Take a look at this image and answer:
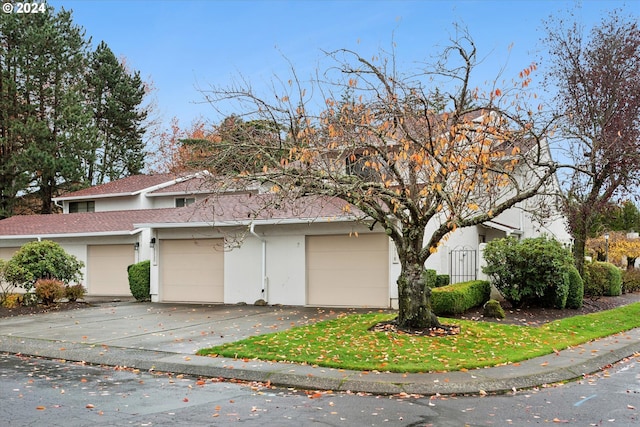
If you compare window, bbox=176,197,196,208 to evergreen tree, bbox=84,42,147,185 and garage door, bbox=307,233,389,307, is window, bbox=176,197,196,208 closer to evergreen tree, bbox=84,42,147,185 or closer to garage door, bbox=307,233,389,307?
garage door, bbox=307,233,389,307

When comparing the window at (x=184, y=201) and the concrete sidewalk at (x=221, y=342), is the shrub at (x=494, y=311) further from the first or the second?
the window at (x=184, y=201)

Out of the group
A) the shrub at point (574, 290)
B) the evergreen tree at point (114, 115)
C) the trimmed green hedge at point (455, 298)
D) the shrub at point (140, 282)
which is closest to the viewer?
the trimmed green hedge at point (455, 298)

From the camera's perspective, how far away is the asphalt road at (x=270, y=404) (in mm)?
6379

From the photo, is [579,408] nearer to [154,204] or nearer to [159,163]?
[154,204]

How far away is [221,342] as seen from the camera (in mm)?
11367

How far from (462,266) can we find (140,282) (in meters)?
11.3

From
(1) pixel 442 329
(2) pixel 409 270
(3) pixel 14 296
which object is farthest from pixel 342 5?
(3) pixel 14 296

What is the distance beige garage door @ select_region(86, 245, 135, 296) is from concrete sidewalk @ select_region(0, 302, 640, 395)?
637 centimetres

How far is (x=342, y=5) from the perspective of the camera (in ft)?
44.0

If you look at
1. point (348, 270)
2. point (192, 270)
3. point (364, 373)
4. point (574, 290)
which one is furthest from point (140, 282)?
point (364, 373)

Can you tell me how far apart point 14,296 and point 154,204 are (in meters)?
12.1

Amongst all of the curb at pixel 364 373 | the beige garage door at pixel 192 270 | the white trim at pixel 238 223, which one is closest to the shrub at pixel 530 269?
the white trim at pixel 238 223

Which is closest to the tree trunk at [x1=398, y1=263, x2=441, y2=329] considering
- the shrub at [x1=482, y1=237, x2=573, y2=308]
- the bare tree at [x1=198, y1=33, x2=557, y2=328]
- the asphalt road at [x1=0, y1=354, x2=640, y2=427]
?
the bare tree at [x1=198, y1=33, x2=557, y2=328]

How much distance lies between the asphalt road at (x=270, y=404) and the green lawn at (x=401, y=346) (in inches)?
46.8
